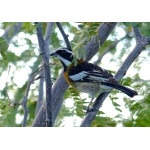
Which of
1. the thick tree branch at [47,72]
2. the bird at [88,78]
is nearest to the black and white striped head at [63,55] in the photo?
the bird at [88,78]

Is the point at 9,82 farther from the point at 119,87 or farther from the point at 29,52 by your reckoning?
the point at 119,87

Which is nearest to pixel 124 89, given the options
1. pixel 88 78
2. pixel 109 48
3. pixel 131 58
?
pixel 131 58

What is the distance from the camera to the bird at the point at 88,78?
2.65m

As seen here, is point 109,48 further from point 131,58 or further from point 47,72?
point 47,72

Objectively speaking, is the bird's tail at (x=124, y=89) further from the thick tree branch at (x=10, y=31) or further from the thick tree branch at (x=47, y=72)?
the thick tree branch at (x=10, y=31)

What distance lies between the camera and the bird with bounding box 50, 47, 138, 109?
2646 mm

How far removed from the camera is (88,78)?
112 inches

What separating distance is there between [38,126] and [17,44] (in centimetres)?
53

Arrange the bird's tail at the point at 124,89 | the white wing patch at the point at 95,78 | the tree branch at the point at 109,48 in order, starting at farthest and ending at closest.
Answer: the tree branch at the point at 109,48
the white wing patch at the point at 95,78
the bird's tail at the point at 124,89

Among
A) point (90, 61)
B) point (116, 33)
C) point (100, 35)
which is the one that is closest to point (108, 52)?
point (116, 33)

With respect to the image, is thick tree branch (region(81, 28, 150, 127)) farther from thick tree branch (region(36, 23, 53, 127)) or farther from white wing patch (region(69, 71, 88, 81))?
white wing patch (region(69, 71, 88, 81))

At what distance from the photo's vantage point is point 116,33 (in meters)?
2.99

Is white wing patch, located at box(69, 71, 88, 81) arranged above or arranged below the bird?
above

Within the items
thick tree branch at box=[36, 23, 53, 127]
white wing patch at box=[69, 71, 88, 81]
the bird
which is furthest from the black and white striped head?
thick tree branch at box=[36, 23, 53, 127]
